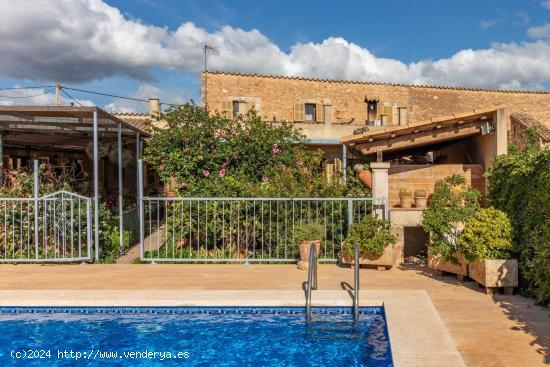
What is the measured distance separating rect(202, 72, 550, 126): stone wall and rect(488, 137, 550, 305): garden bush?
582 inches

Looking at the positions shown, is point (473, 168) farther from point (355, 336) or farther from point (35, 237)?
point (35, 237)

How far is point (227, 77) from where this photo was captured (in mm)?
21891

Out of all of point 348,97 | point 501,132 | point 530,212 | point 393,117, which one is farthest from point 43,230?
point 393,117

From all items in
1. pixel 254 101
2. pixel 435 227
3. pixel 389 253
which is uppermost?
pixel 254 101

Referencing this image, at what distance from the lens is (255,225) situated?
916 centimetres

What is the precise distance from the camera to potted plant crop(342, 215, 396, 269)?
24.7ft

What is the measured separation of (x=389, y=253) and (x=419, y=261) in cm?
132

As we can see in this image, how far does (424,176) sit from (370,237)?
149 inches

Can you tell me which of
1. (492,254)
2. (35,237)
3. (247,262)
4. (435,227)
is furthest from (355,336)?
(35,237)

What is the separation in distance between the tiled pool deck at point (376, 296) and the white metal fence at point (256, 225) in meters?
0.71

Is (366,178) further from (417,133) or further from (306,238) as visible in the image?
(306,238)

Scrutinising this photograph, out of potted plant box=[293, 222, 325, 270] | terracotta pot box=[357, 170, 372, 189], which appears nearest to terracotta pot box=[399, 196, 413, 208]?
terracotta pot box=[357, 170, 372, 189]

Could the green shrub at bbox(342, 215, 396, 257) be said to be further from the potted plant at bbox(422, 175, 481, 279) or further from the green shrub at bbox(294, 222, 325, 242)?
the potted plant at bbox(422, 175, 481, 279)

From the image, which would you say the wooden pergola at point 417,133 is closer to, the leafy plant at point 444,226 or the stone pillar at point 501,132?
the stone pillar at point 501,132
